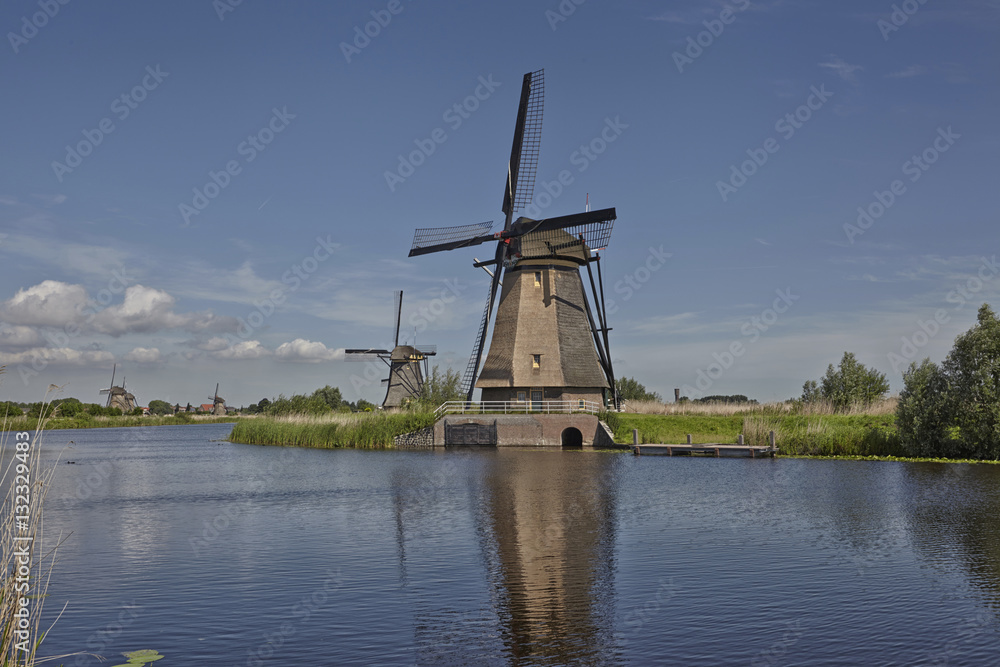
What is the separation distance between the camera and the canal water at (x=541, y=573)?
7770mm

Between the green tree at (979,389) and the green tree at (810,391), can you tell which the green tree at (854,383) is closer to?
the green tree at (810,391)

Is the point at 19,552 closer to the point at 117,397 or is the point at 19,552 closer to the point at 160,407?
the point at 117,397

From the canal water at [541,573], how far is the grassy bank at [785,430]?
7182mm

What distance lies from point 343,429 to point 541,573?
30.2m

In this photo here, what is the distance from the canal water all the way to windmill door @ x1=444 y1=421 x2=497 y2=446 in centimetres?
1645

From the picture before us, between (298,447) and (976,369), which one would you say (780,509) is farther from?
(298,447)

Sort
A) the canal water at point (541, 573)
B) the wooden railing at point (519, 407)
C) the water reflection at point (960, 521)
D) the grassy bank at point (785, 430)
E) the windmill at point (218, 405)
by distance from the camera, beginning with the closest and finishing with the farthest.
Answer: the canal water at point (541, 573) → the water reflection at point (960, 521) → the grassy bank at point (785, 430) → the wooden railing at point (519, 407) → the windmill at point (218, 405)

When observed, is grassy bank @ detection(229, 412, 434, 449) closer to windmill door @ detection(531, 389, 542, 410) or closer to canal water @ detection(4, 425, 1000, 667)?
windmill door @ detection(531, 389, 542, 410)

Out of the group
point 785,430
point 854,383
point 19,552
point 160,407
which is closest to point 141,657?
point 19,552

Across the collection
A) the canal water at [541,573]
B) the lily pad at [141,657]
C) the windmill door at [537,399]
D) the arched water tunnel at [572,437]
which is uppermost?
the windmill door at [537,399]

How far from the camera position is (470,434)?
125ft

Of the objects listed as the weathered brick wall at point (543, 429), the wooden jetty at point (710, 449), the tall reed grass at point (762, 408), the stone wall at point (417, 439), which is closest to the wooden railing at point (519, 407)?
the weathered brick wall at point (543, 429)

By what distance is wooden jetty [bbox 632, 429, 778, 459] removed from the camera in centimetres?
2916

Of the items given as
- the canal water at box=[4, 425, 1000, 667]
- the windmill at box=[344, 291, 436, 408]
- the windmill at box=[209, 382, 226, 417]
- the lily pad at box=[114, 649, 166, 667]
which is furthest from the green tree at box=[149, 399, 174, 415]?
the lily pad at box=[114, 649, 166, 667]
